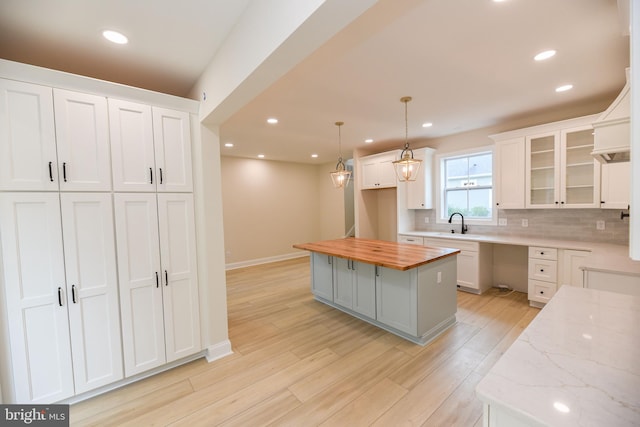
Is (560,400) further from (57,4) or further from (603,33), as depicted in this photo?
(57,4)

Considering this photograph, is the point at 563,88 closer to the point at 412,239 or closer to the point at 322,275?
the point at 412,239

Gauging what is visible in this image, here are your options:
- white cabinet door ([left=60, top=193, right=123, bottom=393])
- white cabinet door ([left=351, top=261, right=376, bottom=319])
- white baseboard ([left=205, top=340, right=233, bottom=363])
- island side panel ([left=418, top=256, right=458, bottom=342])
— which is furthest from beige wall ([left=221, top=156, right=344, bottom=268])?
island side panel ([left=418, top=256, right=458, bottom=342])

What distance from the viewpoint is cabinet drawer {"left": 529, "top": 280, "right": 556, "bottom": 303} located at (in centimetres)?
337

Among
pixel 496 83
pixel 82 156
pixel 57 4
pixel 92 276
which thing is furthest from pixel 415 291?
pixel 57 4

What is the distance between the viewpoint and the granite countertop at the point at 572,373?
2.52 feet

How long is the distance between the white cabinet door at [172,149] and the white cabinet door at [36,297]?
0.74 meters

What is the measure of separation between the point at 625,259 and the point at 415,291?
1.99m

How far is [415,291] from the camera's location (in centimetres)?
271

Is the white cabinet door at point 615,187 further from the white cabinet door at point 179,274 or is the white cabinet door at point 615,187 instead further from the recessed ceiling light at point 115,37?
the recessed ceiling light at point 115,37

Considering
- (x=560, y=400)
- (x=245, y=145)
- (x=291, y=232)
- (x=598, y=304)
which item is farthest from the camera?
(x=291, y=232)

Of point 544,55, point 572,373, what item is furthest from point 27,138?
point 544,55

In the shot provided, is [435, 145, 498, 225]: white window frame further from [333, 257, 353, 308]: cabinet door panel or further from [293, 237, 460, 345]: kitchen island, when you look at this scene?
[333, 257, 353, 308]: cabinet door panel

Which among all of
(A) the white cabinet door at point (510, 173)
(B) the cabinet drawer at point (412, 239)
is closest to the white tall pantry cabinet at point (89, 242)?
(B) the cabinet drawer at point (412, 239)

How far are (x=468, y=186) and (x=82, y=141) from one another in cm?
517
